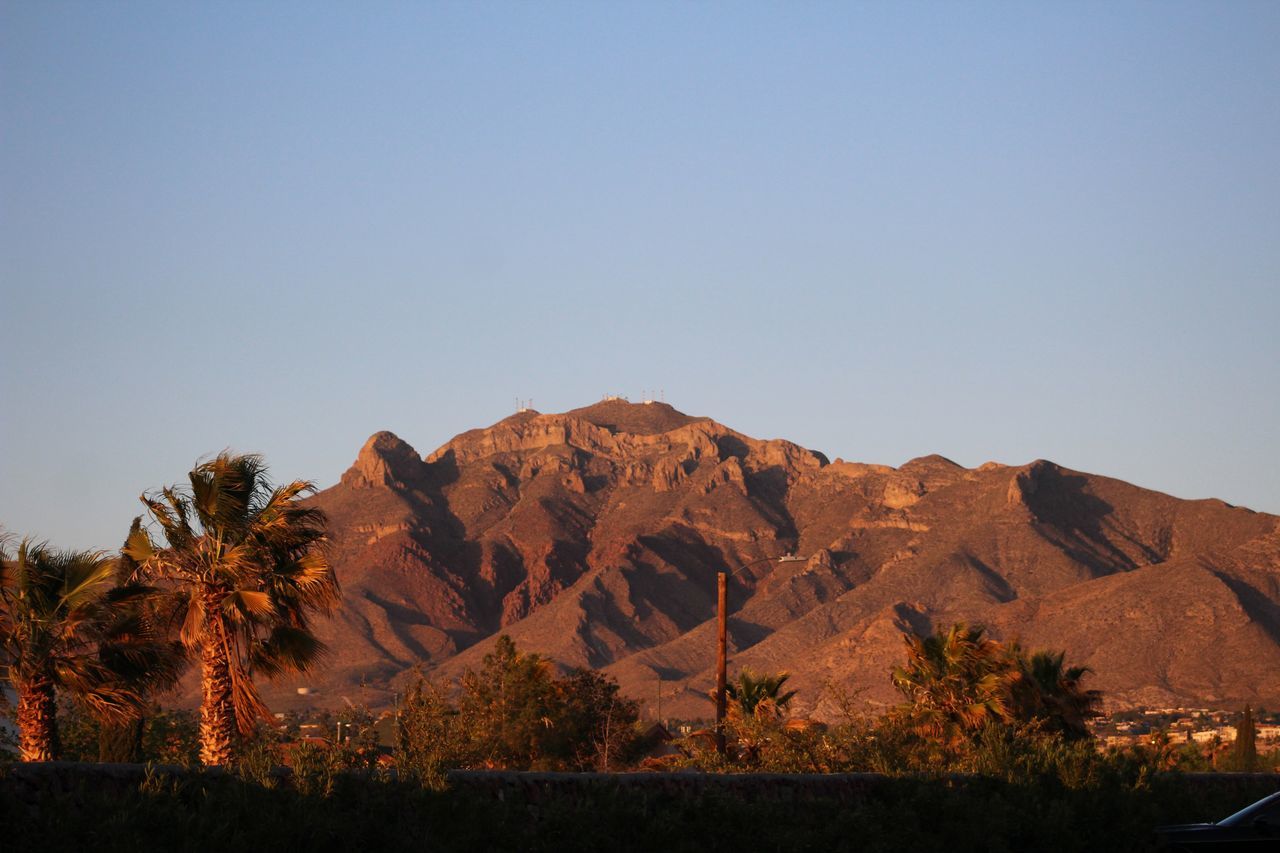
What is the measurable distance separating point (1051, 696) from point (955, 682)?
21.5 feet

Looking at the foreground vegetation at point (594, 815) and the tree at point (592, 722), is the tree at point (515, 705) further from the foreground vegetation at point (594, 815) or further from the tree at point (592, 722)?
the foreground vegetation at point (594, 815)

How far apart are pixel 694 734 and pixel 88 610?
21505mm

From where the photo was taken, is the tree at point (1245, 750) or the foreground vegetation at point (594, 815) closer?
the foreground vegetation at point (594, 815)

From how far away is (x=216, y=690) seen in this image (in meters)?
23.4

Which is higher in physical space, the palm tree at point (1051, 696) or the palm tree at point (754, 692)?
the palm tree at point (754, 692)

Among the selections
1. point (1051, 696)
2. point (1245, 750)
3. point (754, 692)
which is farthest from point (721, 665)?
point (1245, 750)

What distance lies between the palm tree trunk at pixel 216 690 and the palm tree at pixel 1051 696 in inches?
1111

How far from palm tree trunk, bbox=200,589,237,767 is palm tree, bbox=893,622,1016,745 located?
2155cm

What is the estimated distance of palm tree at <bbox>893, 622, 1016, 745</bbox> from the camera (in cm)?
4150

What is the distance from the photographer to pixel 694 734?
4122cm

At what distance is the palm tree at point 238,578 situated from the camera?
2378 cm

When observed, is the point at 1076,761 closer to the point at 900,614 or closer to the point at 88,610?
the point at 88,610

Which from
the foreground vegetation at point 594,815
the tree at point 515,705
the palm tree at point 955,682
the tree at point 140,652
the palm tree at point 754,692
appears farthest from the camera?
the tree at point 515,705

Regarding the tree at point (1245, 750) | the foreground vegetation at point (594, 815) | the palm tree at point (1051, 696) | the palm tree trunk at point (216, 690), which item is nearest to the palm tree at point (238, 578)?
the palm tree trunk at point (216, 690)
